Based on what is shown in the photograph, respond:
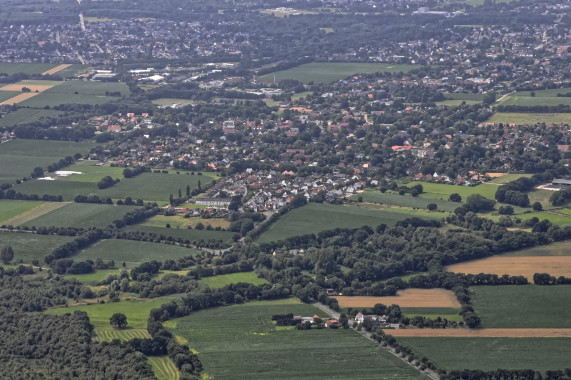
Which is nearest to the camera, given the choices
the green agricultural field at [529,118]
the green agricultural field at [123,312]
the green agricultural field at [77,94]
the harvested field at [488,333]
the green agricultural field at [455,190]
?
the harvested field at [488,333]

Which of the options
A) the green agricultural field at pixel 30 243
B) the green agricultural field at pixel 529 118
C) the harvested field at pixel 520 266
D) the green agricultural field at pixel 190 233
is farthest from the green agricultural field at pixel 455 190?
the green agricultural field at pixel 30 243

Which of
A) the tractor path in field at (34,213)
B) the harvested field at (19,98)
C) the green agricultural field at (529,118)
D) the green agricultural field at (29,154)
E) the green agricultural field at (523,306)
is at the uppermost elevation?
the green agricultural field at (529,118)

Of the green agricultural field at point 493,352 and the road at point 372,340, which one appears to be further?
the green agricultural field at point 493,352

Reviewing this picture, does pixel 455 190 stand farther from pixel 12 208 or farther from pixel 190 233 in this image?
pixel 12 208

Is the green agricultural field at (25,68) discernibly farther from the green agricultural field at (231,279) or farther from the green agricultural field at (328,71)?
the green agricultural field at (231,279)

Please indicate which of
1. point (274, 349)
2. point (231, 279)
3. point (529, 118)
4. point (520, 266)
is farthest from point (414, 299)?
point (529, 118)

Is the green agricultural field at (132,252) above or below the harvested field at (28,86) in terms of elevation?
below

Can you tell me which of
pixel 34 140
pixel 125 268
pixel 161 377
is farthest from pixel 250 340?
pixel 34 140
